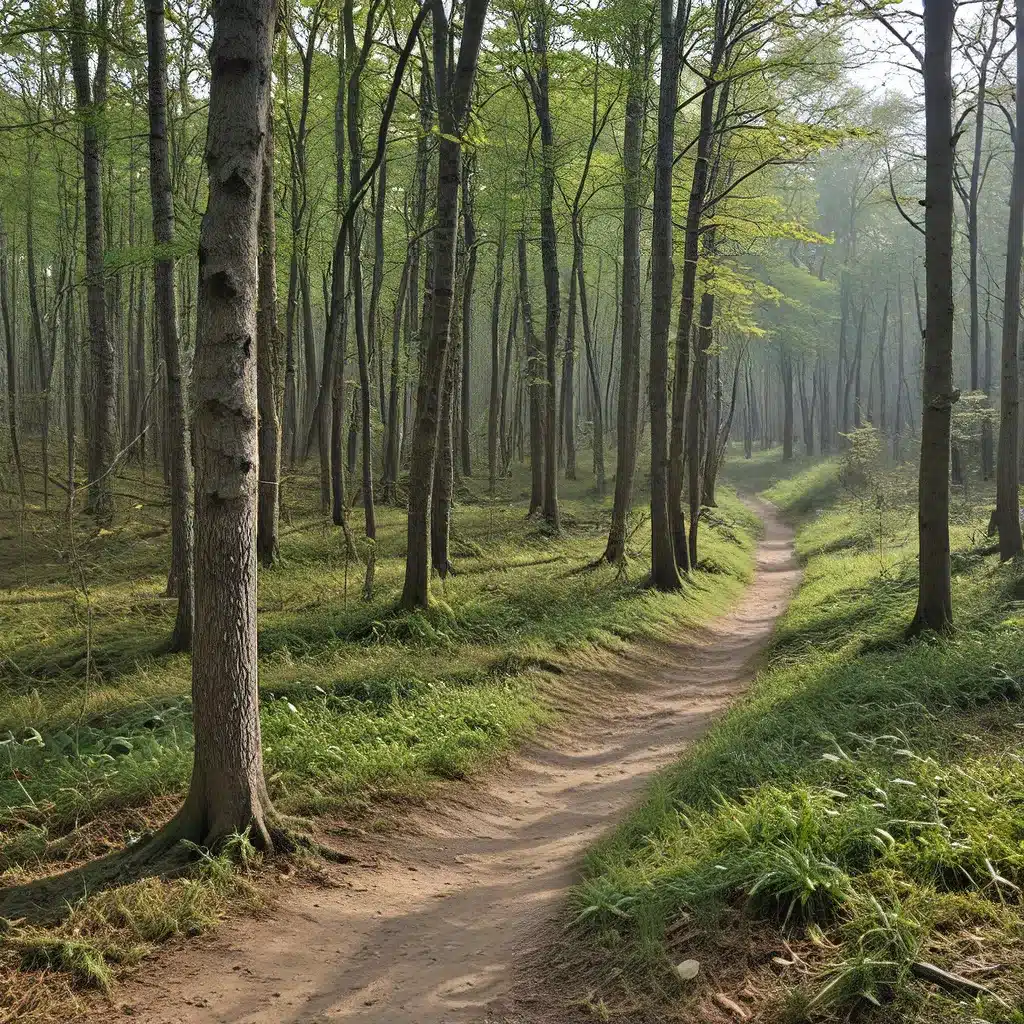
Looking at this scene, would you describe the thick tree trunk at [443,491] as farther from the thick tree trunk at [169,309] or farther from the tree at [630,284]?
the thick tree trunk at [169,309]

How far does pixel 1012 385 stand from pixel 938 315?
672 centimetres

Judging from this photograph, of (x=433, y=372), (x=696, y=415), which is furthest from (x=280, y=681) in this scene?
(x=696, y=415)

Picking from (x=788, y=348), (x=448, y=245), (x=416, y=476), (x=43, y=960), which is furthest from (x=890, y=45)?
(x=788, y=348)

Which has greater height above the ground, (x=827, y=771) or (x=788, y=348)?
(x=788, y=348)

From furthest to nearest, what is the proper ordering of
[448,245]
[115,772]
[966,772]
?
[448,245] → [115,772] → [966,772]

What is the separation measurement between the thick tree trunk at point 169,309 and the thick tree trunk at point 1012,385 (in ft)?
38.8

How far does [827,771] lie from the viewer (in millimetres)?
4902

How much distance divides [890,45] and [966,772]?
9.66m

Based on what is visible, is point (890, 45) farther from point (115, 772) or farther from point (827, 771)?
point (115, 772)

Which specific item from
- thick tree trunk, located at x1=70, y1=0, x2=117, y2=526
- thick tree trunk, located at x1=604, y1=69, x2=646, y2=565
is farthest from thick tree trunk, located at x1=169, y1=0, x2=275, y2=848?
thick tree trunk, located at x1=70, y1=0, x2=117, y2=526

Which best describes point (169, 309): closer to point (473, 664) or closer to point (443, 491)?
point (443, 491)

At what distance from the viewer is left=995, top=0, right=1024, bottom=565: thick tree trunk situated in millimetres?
12523

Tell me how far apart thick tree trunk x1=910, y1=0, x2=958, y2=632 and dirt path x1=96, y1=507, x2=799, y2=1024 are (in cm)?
300

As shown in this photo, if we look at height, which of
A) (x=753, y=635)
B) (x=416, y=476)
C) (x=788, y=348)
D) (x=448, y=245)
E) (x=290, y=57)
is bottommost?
(x=753, y=635)
